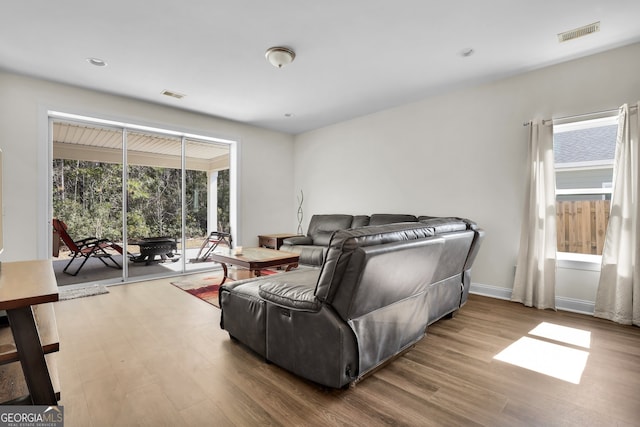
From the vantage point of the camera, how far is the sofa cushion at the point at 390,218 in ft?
13.9

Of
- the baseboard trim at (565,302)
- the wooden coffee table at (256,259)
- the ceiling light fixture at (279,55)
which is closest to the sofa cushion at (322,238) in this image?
the wooden coffee table at (256,259)

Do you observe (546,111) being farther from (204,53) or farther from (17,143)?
(17,143)

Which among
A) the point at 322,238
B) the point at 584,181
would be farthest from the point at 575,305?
the point at 322,238

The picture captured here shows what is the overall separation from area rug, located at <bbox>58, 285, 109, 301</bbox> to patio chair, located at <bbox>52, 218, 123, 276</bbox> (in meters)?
0.46

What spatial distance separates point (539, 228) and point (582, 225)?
0.46 m

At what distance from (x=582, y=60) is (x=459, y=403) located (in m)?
3.62

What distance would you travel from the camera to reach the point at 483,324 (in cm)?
284

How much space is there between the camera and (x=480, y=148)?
3867mm

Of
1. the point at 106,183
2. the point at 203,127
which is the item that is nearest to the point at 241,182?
the point at 203,127

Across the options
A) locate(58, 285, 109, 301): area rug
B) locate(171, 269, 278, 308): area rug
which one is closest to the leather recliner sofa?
locate(171, 269, 278, 308): area rug

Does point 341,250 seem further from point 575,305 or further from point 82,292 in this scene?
point 82,292

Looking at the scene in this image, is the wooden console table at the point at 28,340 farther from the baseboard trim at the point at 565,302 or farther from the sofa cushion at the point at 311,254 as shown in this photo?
the baseboard trim at the point at 565,302

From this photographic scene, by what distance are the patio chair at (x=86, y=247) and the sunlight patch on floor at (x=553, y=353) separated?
4.90m

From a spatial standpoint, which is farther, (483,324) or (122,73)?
(122,73)
